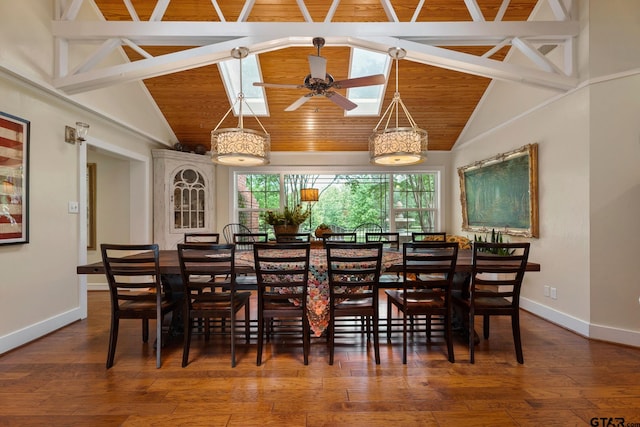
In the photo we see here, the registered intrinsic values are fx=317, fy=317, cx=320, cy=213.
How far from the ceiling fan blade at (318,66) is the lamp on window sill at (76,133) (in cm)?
263

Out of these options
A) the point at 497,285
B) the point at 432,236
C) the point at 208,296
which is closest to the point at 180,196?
the point at 208,296

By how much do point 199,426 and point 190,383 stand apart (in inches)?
19.7

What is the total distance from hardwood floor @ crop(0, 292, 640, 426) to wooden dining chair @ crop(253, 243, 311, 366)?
34cm

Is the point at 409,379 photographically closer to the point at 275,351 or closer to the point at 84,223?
the point at 275,351

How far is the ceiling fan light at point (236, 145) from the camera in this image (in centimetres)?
276

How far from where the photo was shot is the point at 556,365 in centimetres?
247

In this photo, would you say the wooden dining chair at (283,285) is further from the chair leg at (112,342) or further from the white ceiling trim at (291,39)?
the white ceiling trim at (291,39)

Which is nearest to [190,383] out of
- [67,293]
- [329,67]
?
[67,293]

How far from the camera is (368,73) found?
16.0 ft

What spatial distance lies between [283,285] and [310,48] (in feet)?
10.8

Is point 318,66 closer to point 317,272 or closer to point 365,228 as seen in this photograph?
point 317,272

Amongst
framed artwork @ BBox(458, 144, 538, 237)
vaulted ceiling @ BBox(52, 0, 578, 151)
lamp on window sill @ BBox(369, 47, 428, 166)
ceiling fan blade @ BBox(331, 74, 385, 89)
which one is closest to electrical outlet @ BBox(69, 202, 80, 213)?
vaulted ceiling @ BBox(52, 0, 578, 151)

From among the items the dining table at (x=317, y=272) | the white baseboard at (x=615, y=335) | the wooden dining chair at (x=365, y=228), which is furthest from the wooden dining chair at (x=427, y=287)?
the wooden dining chair at (x=365, y=228)

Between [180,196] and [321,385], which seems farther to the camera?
[180,196]
